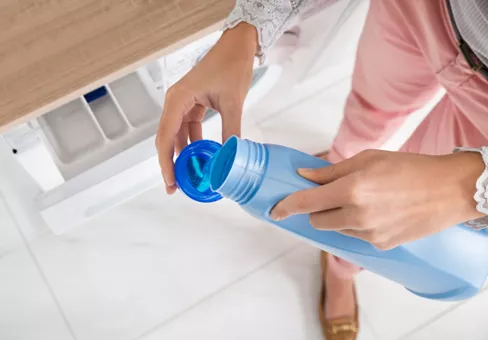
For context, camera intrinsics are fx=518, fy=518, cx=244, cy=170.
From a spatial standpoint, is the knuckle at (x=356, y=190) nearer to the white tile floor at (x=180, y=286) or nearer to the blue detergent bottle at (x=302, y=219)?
the blue detergent bottle at (x=302, y=219)

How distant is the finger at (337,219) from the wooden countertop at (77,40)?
0.26m

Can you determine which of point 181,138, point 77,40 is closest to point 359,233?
point 181,138

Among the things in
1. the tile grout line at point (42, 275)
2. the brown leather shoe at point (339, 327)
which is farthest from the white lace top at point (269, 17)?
the tile grout line at point (42, 275)

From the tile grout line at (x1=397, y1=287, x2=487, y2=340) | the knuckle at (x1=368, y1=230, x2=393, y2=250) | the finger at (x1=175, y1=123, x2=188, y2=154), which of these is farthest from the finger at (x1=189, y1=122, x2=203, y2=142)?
the tile grout line at (x1=397, y1=287, x2=487, y2=340)

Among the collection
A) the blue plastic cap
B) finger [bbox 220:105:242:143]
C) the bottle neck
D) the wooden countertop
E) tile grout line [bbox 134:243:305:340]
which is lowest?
tile grout line [bbox 134:243:305:340]

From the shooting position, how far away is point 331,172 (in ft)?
1.45

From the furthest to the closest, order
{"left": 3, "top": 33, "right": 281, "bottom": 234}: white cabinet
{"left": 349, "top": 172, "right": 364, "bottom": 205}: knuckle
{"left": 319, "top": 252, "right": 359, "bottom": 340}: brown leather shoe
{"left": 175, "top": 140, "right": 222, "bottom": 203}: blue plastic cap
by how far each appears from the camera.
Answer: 1. {"left": 319, "top": 252, "right": 359, "bottom": 340}: brown leather shoe
2. {"left": 3, "top": 33, "right": 281, "bottom": 234}: white cabinet
3. {"left": 175, "top": 140, "right": 222, "bottom": 203}: blue plastic cap
4. {"left": 349, "top": 172, "right": 364, "bottom": 205}: knuckle

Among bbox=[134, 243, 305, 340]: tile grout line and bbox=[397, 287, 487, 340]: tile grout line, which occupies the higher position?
bbox=[134, 243, 305, 340]: tile grout line

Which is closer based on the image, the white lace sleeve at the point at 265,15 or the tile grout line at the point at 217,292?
the white lace sleeve at the point at 265,15

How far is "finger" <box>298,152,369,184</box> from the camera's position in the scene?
431 millimetres

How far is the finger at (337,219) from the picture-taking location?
0.42 m

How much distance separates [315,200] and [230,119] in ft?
0.48

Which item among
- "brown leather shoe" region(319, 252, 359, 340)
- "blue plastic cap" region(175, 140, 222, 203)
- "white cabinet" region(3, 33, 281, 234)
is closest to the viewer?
"blue plastic cap" region(175, 140, 222, 203)

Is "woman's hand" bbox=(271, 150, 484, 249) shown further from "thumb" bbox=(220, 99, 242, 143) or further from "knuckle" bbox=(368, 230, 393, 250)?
"thumb" bbox=(220, 99, 242, 143)
